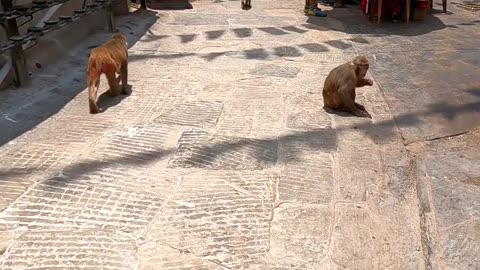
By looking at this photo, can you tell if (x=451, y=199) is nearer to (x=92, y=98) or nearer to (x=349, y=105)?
(x=349, y=105)

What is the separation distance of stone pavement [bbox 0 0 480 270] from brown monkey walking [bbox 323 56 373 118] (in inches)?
5.8

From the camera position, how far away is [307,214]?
380cm

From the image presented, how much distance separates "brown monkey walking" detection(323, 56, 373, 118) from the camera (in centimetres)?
561

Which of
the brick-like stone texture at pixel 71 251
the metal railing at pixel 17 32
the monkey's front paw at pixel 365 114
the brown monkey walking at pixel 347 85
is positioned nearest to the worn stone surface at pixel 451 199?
the monkey's front paw at pixel 365 114

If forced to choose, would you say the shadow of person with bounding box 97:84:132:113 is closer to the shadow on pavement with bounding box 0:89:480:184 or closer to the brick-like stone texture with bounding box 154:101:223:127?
the brick-like stone texture with bounding box 154:101:223:127

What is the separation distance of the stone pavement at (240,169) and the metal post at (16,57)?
8.6 inches

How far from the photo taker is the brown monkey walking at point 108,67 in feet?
18.4

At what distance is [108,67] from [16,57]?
1.36m

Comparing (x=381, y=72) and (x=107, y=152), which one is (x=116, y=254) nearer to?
(x=107, y=152)

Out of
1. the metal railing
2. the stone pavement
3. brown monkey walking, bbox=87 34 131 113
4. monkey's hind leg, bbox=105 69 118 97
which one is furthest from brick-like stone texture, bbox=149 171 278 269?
the metal railing

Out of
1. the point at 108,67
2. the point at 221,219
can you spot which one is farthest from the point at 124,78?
the point at 221,219

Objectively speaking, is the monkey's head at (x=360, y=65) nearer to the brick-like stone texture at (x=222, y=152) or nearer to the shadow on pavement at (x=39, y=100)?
the brick-like stone texture at (x=222, y=152)

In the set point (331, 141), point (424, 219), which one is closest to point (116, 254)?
point (424, 219)

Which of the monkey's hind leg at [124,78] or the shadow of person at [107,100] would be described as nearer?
the shadow of person at [107,100]
